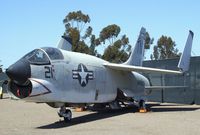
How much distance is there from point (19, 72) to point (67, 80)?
2652 mm

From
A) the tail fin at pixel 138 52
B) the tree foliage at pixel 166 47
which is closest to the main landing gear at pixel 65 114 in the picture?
the tail fin at pixel 138 52

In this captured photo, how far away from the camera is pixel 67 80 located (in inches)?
637

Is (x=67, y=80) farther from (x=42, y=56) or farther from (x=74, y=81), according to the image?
(x=42, y=56)

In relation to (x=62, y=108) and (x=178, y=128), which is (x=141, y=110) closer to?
(x=62, y=108)

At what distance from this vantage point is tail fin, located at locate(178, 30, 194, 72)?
24.0m

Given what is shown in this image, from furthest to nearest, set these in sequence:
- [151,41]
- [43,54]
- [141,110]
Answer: [151,41]
[141,110]
[43,54]

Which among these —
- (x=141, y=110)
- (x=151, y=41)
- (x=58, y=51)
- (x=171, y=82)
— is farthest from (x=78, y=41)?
(x=58, y=51)

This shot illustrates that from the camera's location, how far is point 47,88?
14.7 meters

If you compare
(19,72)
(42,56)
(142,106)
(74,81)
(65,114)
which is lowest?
(142,106)

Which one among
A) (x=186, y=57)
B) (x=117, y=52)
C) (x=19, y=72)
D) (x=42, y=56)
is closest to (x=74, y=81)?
(x=42, y=56)

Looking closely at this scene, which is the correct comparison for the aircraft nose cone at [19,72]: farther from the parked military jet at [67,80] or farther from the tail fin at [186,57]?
the tail fin at [186,57]

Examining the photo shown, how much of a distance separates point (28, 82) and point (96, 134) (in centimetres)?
366

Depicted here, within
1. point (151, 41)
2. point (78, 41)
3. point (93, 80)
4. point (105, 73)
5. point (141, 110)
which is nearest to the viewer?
point (93, 80)

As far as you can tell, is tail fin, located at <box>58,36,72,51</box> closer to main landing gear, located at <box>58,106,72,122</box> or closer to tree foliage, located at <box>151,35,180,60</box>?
main landing gear, located at <box>58,106,72,122</box>
